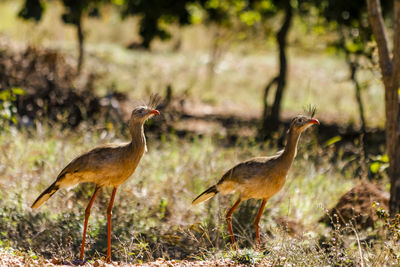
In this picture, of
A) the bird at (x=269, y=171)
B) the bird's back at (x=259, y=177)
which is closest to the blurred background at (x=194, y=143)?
the bird at (x=269, y=171)

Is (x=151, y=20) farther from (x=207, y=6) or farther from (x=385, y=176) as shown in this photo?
(x=385, y=176)

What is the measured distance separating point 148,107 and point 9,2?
2423 centimetres

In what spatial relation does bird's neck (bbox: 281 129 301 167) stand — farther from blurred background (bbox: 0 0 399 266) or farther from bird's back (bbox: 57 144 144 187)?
bird's back (bbox: 57 144 144 187)

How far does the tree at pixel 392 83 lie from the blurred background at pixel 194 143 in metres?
0.26

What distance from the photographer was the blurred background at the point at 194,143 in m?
4.70

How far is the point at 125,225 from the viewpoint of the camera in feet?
16.6

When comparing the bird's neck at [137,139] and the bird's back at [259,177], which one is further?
the bird's back at [259,177]

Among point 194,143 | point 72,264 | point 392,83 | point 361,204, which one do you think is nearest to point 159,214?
point 72,264

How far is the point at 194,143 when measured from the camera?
8.11 meters

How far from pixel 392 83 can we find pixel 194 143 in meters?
3.51

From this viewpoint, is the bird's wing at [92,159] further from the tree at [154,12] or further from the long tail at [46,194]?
the tree at [154,12]

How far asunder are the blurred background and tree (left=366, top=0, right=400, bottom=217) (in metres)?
0.26

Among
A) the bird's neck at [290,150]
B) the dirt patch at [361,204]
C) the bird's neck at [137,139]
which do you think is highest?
the bird's neck at [137,139]

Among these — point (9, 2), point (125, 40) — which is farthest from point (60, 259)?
point (9, 2)
